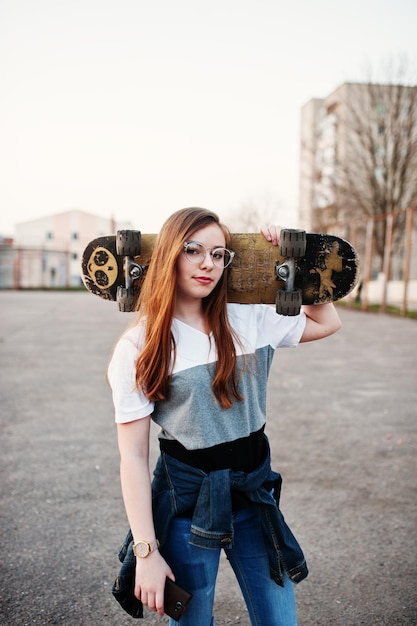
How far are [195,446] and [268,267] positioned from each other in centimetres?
72

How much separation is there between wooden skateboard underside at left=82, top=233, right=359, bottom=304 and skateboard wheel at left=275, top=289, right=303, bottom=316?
96mm

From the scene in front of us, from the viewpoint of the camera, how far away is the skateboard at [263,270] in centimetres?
199

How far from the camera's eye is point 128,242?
1.92 m

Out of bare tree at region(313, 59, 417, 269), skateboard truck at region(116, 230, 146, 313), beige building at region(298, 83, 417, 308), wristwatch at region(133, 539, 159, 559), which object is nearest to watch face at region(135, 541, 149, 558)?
wristwatch at region(133, 539, 159, 559)

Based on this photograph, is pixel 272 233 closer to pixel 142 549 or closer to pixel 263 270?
pixel 263 270

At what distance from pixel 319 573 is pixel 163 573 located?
1.66 m

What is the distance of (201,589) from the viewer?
175cm

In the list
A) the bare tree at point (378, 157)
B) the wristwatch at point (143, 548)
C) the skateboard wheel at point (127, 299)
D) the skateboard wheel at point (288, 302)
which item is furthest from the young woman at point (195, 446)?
the bare tree at point (378, 157)

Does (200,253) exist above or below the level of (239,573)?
above

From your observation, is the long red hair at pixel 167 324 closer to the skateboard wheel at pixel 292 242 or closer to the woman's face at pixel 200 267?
the woman's face at pixel 200 267

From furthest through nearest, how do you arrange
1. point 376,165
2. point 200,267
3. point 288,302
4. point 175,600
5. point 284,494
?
point 376,165 → point 284,494 → point 288,302 → point 200,267 → point 175,600

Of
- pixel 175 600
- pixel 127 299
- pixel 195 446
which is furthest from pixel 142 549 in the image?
pixel 127 299

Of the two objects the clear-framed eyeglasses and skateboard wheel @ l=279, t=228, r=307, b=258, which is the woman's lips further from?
skateboard wheel @ l=279, t=228, r=307, b=258

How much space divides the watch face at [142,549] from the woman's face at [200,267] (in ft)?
2.65
